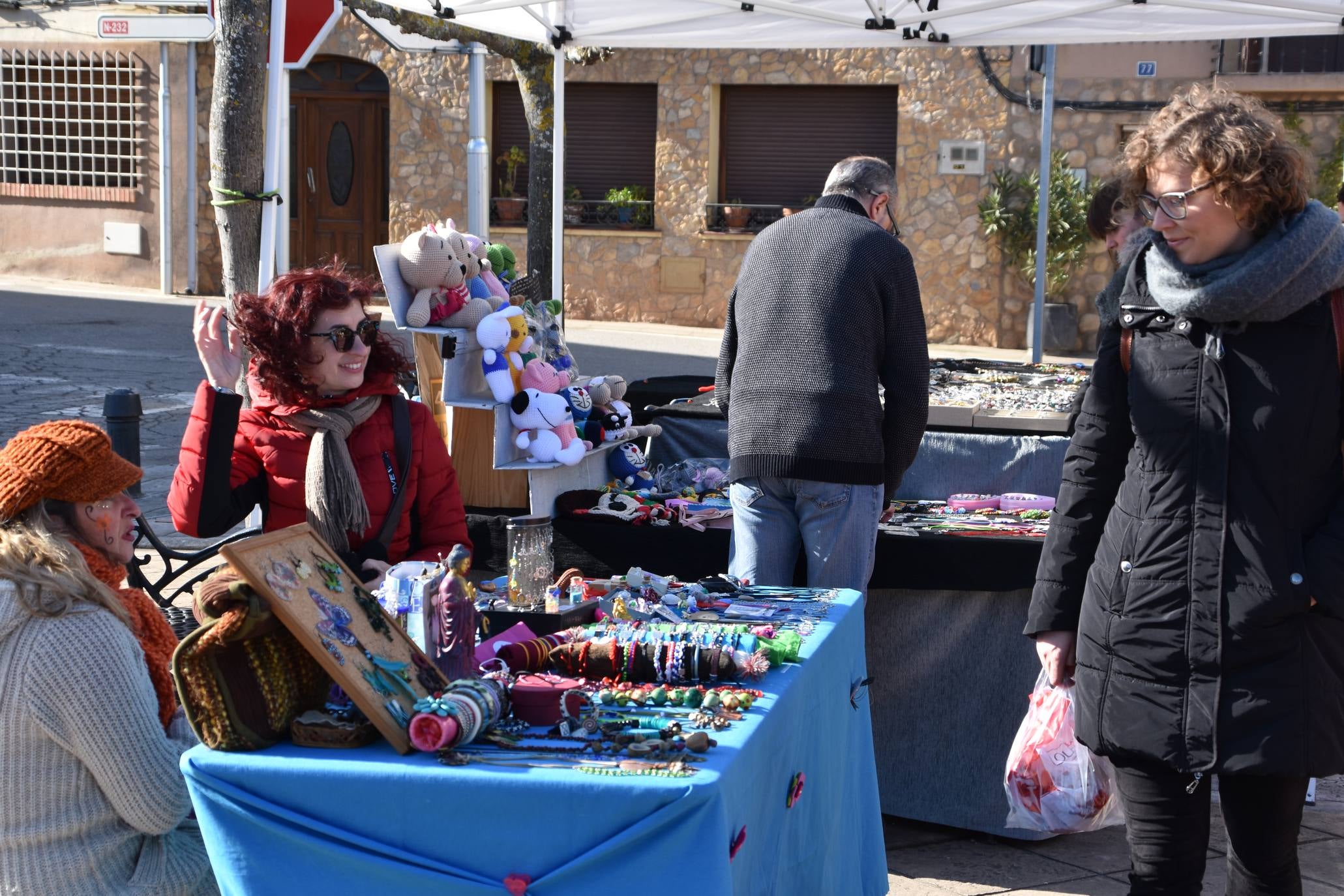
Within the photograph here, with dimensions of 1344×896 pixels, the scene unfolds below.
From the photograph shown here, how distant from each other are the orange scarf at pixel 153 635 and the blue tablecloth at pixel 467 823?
40cm

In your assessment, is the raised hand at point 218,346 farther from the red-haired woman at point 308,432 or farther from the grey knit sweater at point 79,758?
the grey knit sweater at point 79,758

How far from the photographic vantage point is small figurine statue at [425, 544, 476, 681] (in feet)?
7.82

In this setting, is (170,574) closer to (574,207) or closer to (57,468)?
(57,468)

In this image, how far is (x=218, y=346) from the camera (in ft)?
10.1

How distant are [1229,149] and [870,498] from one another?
1595 mm

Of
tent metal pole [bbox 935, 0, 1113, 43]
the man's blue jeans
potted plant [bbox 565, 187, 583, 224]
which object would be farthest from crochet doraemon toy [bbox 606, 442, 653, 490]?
potted plant [bbox 565, 187, 583, 224]

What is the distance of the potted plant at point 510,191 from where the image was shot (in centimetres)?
1653

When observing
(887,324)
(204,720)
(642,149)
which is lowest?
(204,720)

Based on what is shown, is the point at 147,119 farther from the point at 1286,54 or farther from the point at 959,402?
the point at 959,402

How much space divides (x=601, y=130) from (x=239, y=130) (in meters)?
11.8

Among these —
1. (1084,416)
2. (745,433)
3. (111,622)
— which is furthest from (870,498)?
(111,622)

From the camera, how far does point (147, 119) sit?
17.0m

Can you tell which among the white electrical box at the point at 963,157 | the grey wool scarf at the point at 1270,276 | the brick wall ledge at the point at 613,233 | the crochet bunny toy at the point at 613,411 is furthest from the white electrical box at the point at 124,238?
the grey wool scarf at the point at 1270,276

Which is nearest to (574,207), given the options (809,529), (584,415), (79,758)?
(584,415)
